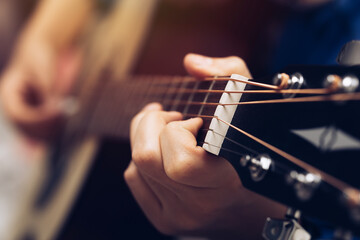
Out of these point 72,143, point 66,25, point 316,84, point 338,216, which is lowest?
point 72,143

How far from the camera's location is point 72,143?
1118 millimetres

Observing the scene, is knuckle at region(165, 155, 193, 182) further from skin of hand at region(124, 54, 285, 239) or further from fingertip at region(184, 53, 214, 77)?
fingertip at region(184, 53, 214, 77)

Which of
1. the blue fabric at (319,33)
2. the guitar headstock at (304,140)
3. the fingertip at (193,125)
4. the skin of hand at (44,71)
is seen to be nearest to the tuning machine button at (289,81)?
the guitar headstock at (304,140)

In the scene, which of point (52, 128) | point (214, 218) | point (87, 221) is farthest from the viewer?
point (52, 128)

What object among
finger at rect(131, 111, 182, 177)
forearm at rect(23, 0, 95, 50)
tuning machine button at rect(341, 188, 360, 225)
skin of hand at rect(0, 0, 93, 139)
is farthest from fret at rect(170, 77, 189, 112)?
forearm at rect(23, 0, 95, 50)

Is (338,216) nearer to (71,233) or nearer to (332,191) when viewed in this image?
(332,191)

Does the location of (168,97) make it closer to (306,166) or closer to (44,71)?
(306,166)

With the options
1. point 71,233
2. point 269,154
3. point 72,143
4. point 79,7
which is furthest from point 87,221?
point 79,7

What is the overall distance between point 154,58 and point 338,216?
751 mm

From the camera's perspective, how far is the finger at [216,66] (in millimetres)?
540

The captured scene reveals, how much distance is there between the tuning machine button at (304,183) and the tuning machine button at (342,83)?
8 cm

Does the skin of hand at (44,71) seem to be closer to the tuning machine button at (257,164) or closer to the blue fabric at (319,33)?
the blue fabric at (319,33)

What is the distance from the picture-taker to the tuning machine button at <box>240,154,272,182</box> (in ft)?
1.33

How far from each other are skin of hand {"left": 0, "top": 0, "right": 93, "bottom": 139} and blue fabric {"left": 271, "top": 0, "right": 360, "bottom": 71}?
2.14ft
